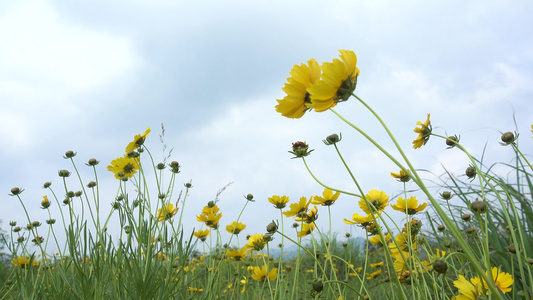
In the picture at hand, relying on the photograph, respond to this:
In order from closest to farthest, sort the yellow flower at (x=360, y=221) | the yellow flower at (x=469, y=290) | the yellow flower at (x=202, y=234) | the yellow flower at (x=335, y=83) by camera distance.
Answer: the yellow flower at (x=335, y=83)
the yellow flower at (x=469, y=290)
the yellow flower at (x=360, y=221)
the yellow flower at (x=202, y=234)

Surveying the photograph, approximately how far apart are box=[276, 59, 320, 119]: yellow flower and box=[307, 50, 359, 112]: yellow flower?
82mm

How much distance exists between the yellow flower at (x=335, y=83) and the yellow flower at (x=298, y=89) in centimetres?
8

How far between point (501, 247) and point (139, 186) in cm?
188

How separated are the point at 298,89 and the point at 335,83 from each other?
0.11 m

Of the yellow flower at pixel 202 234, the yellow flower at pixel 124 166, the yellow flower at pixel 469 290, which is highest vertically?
the yellow flower at pixel 124 166

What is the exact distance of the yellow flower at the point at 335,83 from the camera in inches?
26.5

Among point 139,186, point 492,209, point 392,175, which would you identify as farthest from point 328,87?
point 492,209

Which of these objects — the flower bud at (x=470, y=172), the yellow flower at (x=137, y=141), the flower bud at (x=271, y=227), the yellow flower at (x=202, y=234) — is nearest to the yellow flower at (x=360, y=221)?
the flower bud at (x=271, y=227)

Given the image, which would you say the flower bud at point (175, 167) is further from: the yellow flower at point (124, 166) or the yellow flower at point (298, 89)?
the yellow flower at point (298, 89)

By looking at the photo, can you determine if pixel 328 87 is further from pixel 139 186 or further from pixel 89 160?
pixel 89 160

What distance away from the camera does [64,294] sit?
5.23 ft

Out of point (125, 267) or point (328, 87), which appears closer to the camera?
point (328, 87)

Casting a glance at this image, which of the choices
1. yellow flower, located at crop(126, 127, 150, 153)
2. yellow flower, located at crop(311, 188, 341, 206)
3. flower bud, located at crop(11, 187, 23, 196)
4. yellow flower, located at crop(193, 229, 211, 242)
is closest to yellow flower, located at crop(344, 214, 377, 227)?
yellow flower, located at crop(311, 188, 341, 206)

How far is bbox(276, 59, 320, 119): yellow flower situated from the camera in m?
0.76
